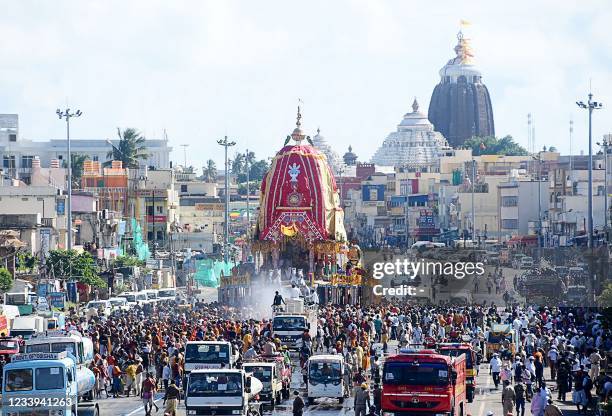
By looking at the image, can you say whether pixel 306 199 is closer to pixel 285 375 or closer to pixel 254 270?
pixel 254 270

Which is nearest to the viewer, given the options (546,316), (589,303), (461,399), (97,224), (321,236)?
(461,399)

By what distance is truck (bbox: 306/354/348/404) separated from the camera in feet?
139

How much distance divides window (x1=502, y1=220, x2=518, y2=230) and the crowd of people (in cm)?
8034

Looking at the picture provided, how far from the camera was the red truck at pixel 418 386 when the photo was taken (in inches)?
1363

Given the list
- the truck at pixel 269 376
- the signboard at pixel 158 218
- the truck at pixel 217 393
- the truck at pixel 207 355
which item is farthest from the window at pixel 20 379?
the signboard at pixel 158 218

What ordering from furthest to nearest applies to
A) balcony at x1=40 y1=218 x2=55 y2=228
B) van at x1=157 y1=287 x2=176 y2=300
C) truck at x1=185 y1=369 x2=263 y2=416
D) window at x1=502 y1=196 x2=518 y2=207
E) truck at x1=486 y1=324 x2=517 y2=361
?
window at x1=502 y1=196 x2=518 y2=207
balcony at x1=40 y1=218 x2=55 y2=228
van at x1=157 y1=287 x2=176 y2=300
truck at x1=486 y1=324 x2=517 y2=361
truck at x1=185 y1=369 x2=263 y2=416

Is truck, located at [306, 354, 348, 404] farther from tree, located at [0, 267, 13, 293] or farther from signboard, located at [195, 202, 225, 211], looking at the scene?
signboard, located at [195, 202, 225, 211]

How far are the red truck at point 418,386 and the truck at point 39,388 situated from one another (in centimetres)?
559

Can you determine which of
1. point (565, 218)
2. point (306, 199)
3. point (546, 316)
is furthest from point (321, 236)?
point (565, 218)

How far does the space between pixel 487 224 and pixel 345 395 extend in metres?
120

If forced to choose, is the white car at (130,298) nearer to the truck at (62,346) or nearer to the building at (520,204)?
the truck at (62,346)

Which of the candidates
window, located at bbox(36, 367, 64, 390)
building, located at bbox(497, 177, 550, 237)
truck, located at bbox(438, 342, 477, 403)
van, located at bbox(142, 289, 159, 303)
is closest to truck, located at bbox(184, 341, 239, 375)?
truck, located at bbox(438, 342, 477, 403)

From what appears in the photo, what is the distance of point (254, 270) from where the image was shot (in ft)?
281

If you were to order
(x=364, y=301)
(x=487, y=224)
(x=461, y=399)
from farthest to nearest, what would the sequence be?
(x=487, y=224)
(x=364, y=301)
(x=461, y=399)
